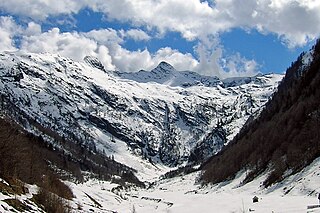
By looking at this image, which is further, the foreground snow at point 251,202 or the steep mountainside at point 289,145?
the steep mountainside at point 289,145

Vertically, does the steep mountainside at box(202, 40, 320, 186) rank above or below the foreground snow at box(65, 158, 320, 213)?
above

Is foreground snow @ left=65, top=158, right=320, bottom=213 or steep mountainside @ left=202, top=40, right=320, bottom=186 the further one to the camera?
steep mountainside @ left=202, top=40, right=320, bottom=186

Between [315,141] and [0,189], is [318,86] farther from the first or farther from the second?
[0,189]

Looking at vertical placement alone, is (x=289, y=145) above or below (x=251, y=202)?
above

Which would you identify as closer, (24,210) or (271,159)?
(24,210)

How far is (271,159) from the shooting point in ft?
340

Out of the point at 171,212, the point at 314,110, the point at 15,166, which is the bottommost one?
the point at 171,212

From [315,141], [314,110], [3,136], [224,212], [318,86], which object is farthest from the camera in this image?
[318,86]

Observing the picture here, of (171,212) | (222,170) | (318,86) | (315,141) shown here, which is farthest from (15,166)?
(222,170)

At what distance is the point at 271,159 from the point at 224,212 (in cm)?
6671

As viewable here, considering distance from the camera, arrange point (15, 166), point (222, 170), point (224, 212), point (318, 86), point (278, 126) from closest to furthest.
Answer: point (15, 166), point (224, 212), point (318, 86), point (278, 126), point (222, 170)

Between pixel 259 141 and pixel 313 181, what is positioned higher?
pixel 259 141

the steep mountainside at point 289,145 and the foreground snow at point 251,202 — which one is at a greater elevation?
the steep mountainside at point 289,145

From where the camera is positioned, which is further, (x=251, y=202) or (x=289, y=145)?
(x=289, y=145)
